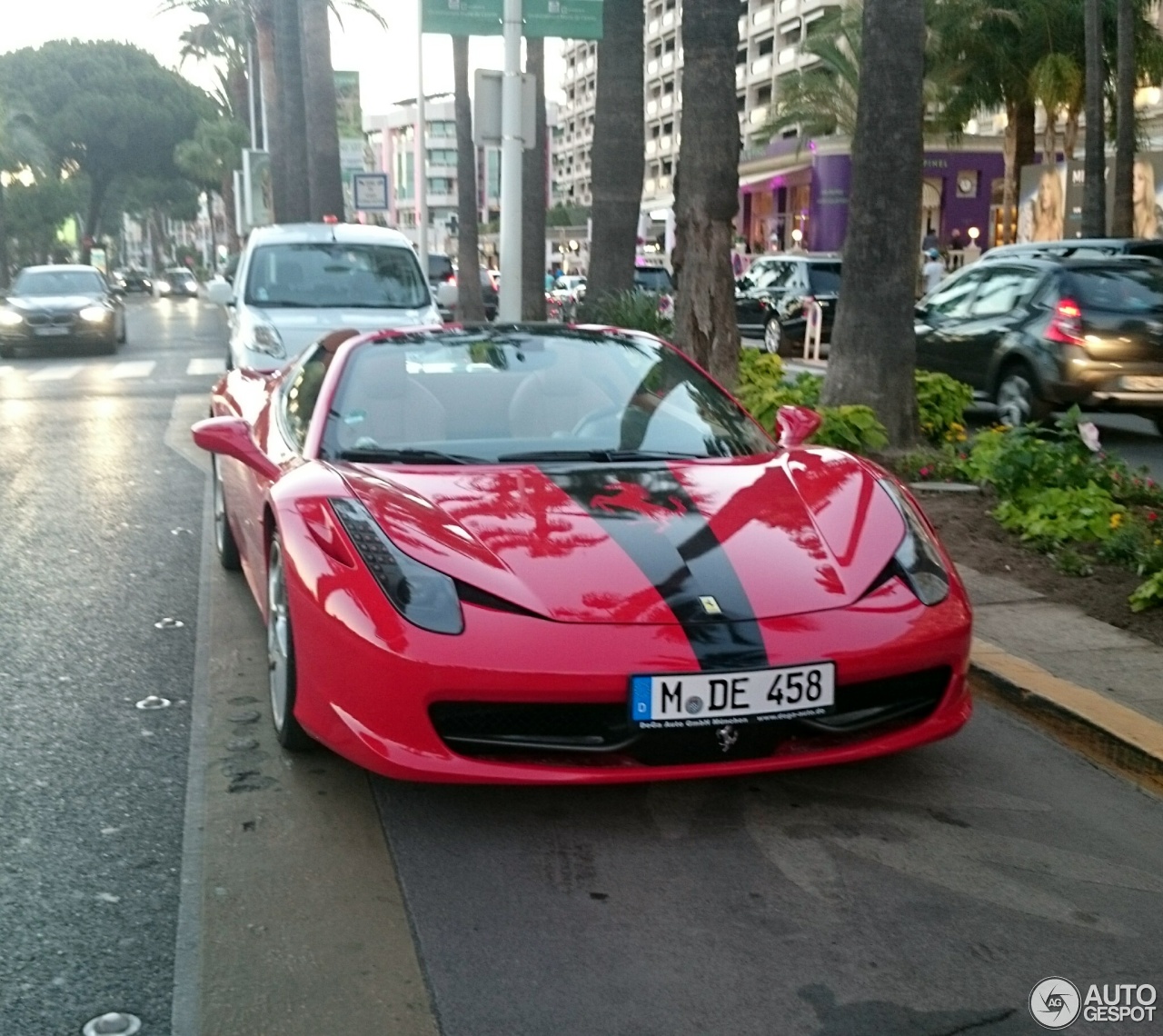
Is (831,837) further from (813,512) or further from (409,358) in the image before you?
(409,358)

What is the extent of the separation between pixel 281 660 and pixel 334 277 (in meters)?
9.81

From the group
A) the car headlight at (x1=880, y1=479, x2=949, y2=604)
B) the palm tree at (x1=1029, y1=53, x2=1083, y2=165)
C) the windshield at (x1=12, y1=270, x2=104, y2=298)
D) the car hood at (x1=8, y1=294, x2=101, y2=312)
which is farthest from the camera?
the palm tree at (x1=1029, y1=53, x2=1083, y2=165)

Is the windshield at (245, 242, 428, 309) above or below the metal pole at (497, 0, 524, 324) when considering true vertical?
below

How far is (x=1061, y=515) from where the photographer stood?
7.41m

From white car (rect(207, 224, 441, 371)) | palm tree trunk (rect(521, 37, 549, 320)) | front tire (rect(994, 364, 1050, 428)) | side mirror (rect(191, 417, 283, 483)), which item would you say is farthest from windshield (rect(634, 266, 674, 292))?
side mirror (rect(191, 417, 283, 483))

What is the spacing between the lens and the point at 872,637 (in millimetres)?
3977

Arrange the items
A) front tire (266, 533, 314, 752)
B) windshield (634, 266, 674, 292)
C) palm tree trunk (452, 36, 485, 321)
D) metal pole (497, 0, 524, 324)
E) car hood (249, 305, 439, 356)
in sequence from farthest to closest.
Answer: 1. windshield (634, 266, 674, 292)
2. palm tree trunk (452, 36, 485, 321)
3. metal pole (497, 0, 524, 324)
4. car hood (249, 305, 439, 356)
5. front tire (266, 533, 314, 752)

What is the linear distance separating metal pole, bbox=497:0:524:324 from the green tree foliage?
245 feet

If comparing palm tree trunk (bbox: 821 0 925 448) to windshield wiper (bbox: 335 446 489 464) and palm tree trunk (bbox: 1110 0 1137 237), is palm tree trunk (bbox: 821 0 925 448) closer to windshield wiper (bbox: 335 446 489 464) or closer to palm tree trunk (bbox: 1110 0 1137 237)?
windshield wiper (bbox: 335 446 489 464)

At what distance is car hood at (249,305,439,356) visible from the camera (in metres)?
12.6

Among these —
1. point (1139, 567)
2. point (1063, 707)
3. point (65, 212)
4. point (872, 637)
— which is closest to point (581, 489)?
point (872, 637)

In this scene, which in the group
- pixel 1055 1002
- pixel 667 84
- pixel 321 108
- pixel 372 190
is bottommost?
pixel 1055 1002

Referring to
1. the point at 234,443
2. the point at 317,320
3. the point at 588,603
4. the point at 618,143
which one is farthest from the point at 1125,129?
the point at 588,603

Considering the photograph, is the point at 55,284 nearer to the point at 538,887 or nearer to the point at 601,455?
the point at 601,455
